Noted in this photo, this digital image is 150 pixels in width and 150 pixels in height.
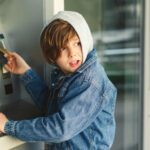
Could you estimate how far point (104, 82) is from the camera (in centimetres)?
96

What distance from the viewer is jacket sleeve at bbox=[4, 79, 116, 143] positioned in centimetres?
87

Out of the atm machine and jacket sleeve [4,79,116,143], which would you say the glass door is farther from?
jacket sleeve [4,79,116,143]

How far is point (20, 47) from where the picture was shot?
48.9 inches

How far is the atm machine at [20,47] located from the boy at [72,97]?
161 mm

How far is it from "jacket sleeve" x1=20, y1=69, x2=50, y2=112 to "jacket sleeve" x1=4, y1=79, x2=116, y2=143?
243 mm

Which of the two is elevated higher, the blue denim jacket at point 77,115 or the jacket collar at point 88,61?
the jacket collar at point 88,61

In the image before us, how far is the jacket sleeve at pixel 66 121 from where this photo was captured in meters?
0.87

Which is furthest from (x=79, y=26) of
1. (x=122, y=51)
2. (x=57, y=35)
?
(x=122, y=51)

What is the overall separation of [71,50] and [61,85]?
0.59 feet

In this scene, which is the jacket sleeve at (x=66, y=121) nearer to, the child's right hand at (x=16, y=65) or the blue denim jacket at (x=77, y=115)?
the blue denim jacket at (x=77, y=115)

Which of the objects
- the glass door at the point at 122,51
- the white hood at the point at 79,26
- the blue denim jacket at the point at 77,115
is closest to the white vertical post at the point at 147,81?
the glass door at the point at 122,51

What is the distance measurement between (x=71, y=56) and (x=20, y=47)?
1.44ft

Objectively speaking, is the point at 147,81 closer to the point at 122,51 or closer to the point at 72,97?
the point at 122,51

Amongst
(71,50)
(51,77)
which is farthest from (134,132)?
(71,50)
